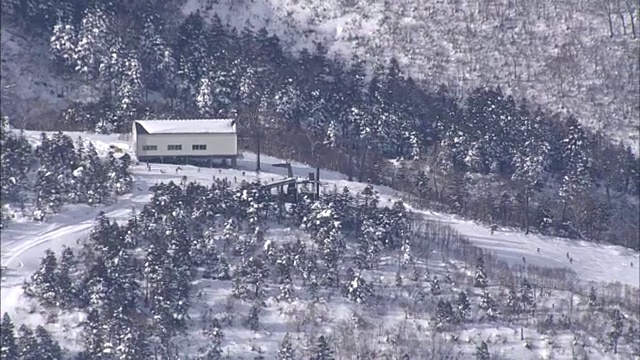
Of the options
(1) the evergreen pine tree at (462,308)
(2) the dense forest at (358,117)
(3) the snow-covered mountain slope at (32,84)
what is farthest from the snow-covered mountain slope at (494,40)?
(1) the evergreen pine tree at (462,308)

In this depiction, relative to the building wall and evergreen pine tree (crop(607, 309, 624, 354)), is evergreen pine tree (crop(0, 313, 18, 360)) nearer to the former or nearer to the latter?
the building wall

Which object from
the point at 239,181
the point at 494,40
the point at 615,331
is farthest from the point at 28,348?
the point at 494,40

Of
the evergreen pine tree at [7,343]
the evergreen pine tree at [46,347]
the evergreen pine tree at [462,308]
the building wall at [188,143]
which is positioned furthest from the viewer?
the building wall at [188,143]

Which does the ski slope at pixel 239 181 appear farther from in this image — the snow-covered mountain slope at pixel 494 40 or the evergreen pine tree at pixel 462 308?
the snow-covered mountain slope at pixel 494 40

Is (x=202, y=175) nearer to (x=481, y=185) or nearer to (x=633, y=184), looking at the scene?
(x=481, y=185)

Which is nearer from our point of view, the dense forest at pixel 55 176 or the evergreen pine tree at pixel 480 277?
the evergreen pine tree at pixel 480 277

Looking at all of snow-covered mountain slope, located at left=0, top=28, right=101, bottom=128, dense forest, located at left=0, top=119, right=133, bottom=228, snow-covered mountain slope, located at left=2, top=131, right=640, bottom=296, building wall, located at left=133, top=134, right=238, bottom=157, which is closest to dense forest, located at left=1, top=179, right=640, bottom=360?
snow-covered mountain slope, located at left=2, top=131, right=640, bottom=296

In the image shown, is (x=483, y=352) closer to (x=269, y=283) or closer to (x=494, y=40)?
(x=269, y=283)
